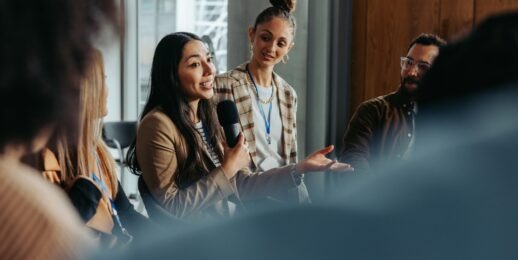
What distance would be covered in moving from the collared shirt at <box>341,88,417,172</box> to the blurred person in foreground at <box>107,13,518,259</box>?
2478 mm

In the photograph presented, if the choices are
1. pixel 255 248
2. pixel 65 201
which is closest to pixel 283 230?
pixel 255 248

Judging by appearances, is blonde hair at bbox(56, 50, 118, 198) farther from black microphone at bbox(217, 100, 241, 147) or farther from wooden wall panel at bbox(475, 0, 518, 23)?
wooden wall panel at bbox(475, 0, 518, 23)

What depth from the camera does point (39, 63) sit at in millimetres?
389

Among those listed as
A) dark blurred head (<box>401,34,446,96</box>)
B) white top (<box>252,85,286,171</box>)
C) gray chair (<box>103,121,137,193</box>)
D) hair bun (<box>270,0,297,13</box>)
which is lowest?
gray chair (<box>103,121,137,193</box>)

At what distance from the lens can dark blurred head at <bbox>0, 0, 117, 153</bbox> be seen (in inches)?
14.9

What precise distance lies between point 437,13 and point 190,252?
14.8ft

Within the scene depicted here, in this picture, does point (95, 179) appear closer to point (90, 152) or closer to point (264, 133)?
point (90, 152)

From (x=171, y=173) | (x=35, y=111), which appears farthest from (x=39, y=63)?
(x=171, y=173)

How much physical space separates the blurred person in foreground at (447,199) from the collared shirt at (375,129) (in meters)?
2.48

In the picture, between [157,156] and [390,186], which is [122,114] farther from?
[390,186]

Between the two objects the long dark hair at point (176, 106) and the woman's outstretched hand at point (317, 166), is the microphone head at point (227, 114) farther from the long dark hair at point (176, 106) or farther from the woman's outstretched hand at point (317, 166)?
the woman's outstretched hand at point (317, 166)

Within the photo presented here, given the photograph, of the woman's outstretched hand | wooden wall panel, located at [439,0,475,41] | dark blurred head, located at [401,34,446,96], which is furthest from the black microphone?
wooden wall panel, located at [439,0,475,41]

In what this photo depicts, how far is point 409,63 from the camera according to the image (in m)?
3.14

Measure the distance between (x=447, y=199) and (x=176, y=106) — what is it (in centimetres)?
196
